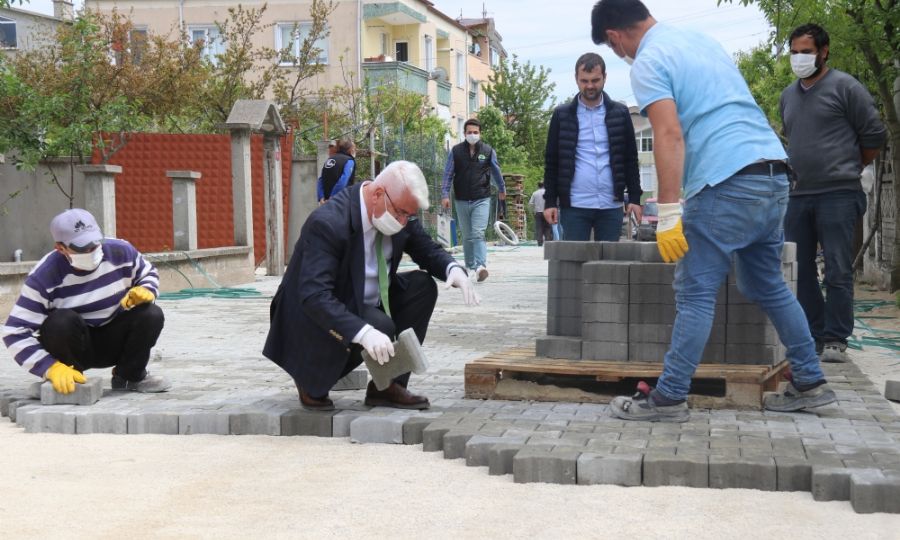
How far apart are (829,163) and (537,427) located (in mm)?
2878

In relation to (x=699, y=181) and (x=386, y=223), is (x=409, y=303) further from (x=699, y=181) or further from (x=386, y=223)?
(x=699, y=181)

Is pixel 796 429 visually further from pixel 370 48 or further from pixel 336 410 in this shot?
pixel 370 48

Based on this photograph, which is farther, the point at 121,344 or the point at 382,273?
the point at 121,344

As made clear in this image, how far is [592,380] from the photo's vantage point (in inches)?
216

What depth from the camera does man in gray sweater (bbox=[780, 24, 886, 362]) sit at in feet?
21.4

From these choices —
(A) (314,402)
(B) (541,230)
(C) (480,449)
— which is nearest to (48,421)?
(A) (314,402)

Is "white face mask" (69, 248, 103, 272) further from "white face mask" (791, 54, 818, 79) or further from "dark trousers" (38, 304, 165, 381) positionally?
"white face mask" (791, 54, 818, 79)

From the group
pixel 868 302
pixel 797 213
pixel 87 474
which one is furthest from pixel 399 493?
pixel 868 302

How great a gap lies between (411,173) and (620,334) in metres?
1.39

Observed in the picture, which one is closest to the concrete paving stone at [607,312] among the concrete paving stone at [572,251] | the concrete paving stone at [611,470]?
the concrete paving stone at [572,251]

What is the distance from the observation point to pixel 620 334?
5.51 metres

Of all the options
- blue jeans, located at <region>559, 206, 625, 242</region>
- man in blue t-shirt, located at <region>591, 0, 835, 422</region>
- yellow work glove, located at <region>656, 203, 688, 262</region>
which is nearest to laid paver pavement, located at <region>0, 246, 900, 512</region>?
man in blue t-shirt, located at <region>591, 0, 835, 422</region>

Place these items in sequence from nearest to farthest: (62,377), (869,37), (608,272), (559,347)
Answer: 1. (608,272)
2. (62,377)
3. (559,347)
4. (869,37)

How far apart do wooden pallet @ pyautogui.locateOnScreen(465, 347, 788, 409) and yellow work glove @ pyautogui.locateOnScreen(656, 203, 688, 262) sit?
702 mm
